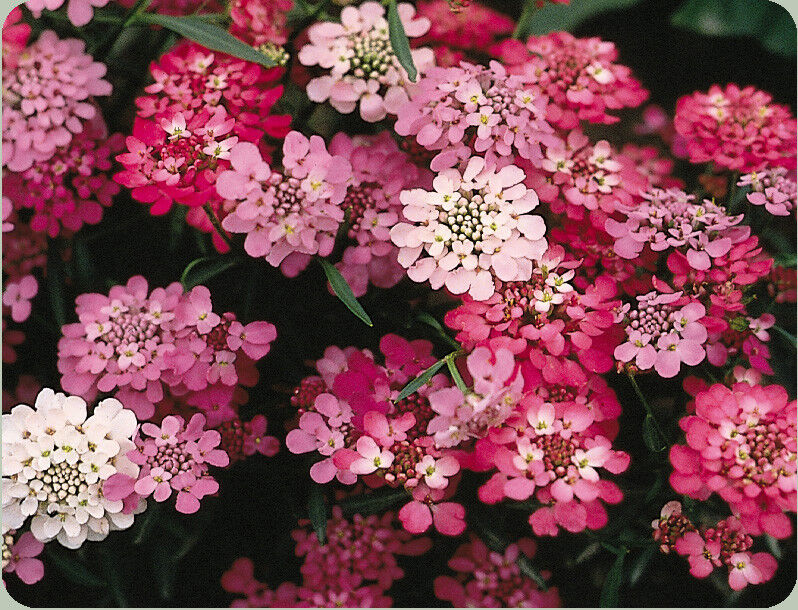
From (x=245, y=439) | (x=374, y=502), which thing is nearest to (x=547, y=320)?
(x=374, y=502)

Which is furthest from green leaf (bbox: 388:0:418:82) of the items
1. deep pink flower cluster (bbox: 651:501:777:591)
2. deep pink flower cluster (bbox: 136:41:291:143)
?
deep pink flower cluster (bbox: 651:501:777:591)

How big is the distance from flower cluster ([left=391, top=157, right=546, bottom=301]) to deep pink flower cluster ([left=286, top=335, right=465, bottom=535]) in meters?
0.14

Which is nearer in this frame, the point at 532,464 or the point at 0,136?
the point at 532,464

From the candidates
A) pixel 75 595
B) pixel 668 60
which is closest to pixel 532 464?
pixel 75 595

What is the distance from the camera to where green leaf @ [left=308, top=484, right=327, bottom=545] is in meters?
1.08

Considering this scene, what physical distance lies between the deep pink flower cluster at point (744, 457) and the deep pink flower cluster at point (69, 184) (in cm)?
98

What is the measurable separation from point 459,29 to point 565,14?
15.8 inches

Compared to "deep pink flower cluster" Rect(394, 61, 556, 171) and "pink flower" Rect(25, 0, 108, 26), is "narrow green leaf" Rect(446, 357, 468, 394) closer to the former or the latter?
"deep pink flower cluster" Rect(394, 61, 556, 171)

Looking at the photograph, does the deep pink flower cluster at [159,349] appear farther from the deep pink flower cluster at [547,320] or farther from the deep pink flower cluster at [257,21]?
the deep pink flower cluster at [257,21]

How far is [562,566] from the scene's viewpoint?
1360 millimetres

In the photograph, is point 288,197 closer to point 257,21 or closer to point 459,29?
Answer: point 257,21

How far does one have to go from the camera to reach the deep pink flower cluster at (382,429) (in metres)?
1.00

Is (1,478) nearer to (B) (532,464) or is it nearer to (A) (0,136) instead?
(A) (0,136)

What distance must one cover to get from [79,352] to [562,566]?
0.90 metres
